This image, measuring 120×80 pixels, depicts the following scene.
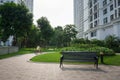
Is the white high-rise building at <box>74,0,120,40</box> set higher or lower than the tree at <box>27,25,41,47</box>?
higher

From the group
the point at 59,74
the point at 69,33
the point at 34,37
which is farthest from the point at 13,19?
the point at 69,33

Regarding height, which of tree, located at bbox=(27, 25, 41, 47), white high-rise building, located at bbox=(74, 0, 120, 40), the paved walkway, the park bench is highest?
white high-rise building, located at bbox=(74, 0, 120, 40)

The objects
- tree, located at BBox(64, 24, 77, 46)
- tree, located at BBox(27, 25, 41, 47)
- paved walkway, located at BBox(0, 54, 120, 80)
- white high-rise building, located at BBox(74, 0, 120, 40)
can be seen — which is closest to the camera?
paved walkway, located at BBox(0, 54, 120, 80)

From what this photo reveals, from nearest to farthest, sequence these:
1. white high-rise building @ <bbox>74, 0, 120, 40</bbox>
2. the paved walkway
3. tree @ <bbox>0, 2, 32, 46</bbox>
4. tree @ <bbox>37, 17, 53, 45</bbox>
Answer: the paved walkway
tree @ <bbox>0, 2, 32, 46</bbox>
white high-rise building @ <bbox>74, 0, 120, 40</bbox>
tree @ <bbox>37, 17, 53, 45</bbox>

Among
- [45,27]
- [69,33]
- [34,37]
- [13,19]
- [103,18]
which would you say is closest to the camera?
[13,19]

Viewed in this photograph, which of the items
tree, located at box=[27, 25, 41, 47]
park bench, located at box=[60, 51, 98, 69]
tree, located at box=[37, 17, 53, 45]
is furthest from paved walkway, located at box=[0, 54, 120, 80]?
tree, located at box=[27, 25, 41, 47]

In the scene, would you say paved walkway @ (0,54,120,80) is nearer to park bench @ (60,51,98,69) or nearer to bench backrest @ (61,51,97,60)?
park bench @ (60,51,98,69)

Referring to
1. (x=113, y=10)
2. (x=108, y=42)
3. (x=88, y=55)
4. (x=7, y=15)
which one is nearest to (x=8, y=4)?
(x=7, y=15)

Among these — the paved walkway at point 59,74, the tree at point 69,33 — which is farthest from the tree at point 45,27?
the paved walkway at point 59,74

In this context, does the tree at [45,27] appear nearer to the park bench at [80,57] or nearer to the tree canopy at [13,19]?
the tree canopy at [13,19]

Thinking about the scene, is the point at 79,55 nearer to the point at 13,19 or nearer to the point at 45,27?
the point at 13,19

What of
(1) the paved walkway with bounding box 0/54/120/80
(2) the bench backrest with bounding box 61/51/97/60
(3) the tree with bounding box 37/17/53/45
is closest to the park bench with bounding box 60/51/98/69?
(2) the bench backrest with bounding box 61/51/97/60

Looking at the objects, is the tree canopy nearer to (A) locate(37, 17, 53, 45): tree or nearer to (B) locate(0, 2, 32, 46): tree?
(B) locate(0, 2, 32, 46): tree

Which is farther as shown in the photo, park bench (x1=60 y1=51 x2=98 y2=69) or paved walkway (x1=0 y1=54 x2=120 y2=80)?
park bench (x1=60 y1=51 x2=98 y2=69)
